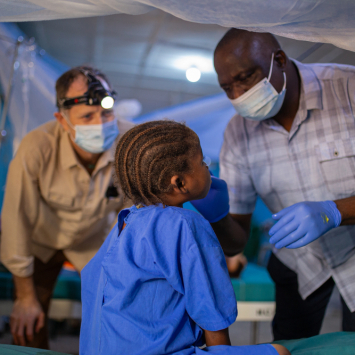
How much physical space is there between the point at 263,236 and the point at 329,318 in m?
0.98

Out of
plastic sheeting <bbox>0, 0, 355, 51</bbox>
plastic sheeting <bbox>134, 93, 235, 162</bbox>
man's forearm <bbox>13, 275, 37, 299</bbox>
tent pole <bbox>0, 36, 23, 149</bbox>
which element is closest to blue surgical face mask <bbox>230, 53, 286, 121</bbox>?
plastic sheeting <bbox>0, 0, 355, 51</bbox>

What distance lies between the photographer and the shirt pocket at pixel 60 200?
68.3 inches

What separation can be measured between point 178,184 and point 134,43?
3.44 metres

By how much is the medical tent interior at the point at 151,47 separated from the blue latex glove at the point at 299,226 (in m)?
0.41

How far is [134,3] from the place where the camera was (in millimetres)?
962

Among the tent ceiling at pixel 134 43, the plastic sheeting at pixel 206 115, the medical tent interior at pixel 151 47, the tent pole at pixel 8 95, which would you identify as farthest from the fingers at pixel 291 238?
the tent ceiling at pixel 134 43

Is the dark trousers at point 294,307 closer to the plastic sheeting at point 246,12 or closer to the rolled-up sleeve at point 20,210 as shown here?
the plastic sheeting at point 246,12

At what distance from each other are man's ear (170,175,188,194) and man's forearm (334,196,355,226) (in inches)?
19.6

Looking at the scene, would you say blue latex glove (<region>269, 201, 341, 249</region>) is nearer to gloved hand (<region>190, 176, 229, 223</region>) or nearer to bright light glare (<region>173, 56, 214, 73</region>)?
gloved hand (<region>190, 176, 229, 223</region>)

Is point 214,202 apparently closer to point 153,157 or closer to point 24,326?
point 153,157

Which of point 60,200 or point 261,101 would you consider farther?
point 60,200

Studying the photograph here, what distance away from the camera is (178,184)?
881 millimetres

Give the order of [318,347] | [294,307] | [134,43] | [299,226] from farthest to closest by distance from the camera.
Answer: [134,43]
[294,307]
[318,347]
[299,226]

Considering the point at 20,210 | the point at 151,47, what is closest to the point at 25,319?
the point at 20,210
